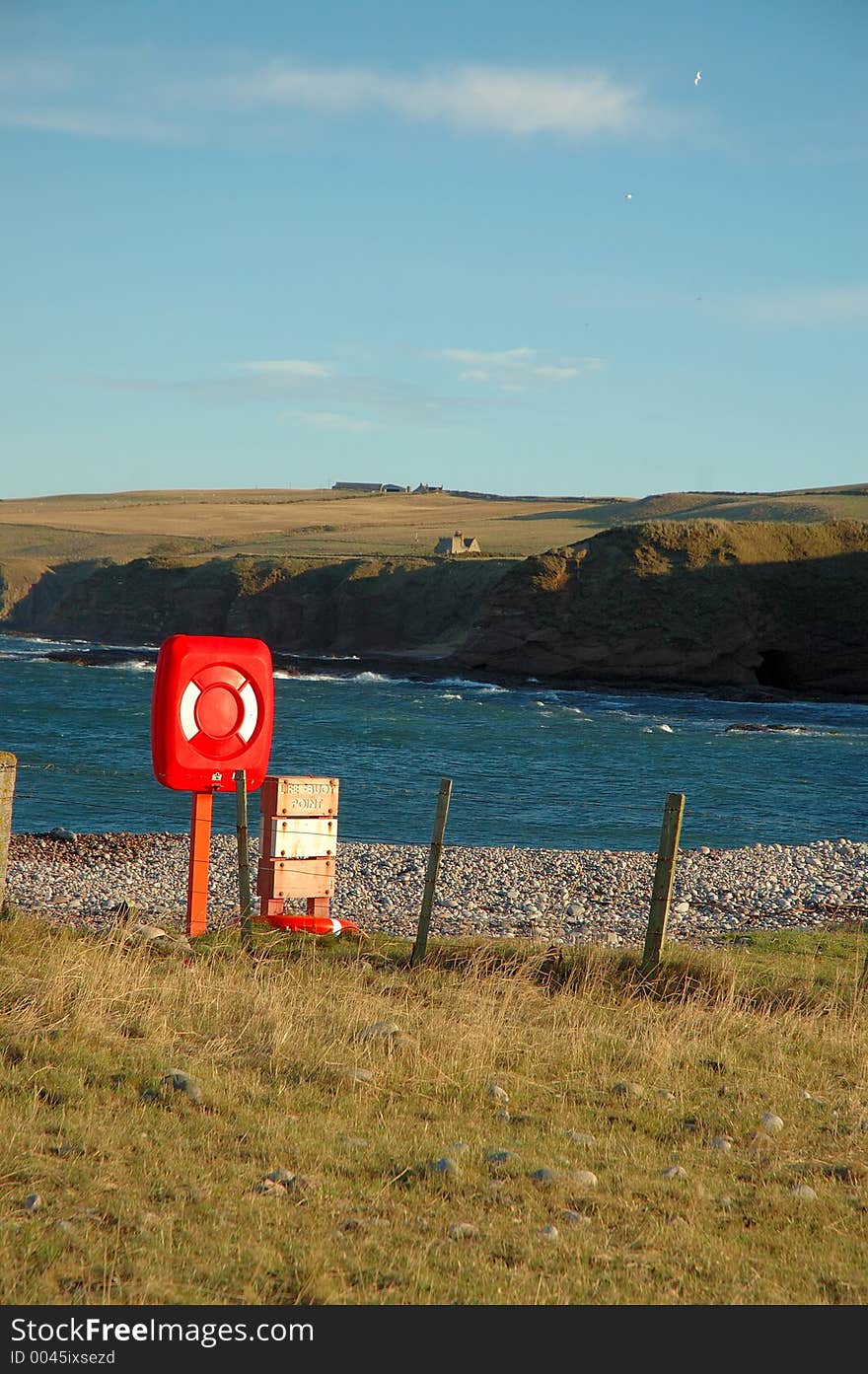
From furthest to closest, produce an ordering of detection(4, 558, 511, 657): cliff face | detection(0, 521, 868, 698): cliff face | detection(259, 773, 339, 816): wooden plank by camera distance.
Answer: detection(4, 558, 511, 657): cliff face
detection(0, 521, 868, 698): cliff face
detection(259, 773, 339, 816): wooden plank

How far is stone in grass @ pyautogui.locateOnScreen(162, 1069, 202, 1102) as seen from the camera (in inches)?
234

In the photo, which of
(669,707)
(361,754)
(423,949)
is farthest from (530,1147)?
(669,707)

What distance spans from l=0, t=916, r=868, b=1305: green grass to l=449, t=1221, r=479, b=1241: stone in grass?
12 millimetres

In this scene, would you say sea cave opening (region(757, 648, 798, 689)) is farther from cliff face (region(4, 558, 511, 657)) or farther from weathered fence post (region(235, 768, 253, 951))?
weathered fence post (region(235, 768, 253, 951))

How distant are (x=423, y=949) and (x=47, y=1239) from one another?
599cm

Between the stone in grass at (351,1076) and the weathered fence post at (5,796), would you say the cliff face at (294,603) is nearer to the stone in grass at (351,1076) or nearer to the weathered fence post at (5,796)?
the weathered fence post at (5,796)

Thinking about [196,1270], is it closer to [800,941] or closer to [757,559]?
[800,941]

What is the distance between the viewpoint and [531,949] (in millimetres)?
10719

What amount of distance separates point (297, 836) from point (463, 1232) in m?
6.42

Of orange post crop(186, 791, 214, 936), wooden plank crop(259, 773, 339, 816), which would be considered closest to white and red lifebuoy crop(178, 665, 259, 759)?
orange post crop(186, 791, 214, 936)

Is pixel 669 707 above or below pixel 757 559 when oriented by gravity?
below

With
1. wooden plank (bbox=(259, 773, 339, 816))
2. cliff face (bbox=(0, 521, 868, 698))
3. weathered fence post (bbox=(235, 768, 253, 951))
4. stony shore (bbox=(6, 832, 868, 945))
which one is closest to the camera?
weathered fence post (bbox=(235, 768, 253, 951))

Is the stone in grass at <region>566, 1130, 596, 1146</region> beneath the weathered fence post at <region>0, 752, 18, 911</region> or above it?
beneath

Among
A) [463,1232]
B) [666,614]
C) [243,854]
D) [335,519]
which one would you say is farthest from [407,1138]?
[335,519]
